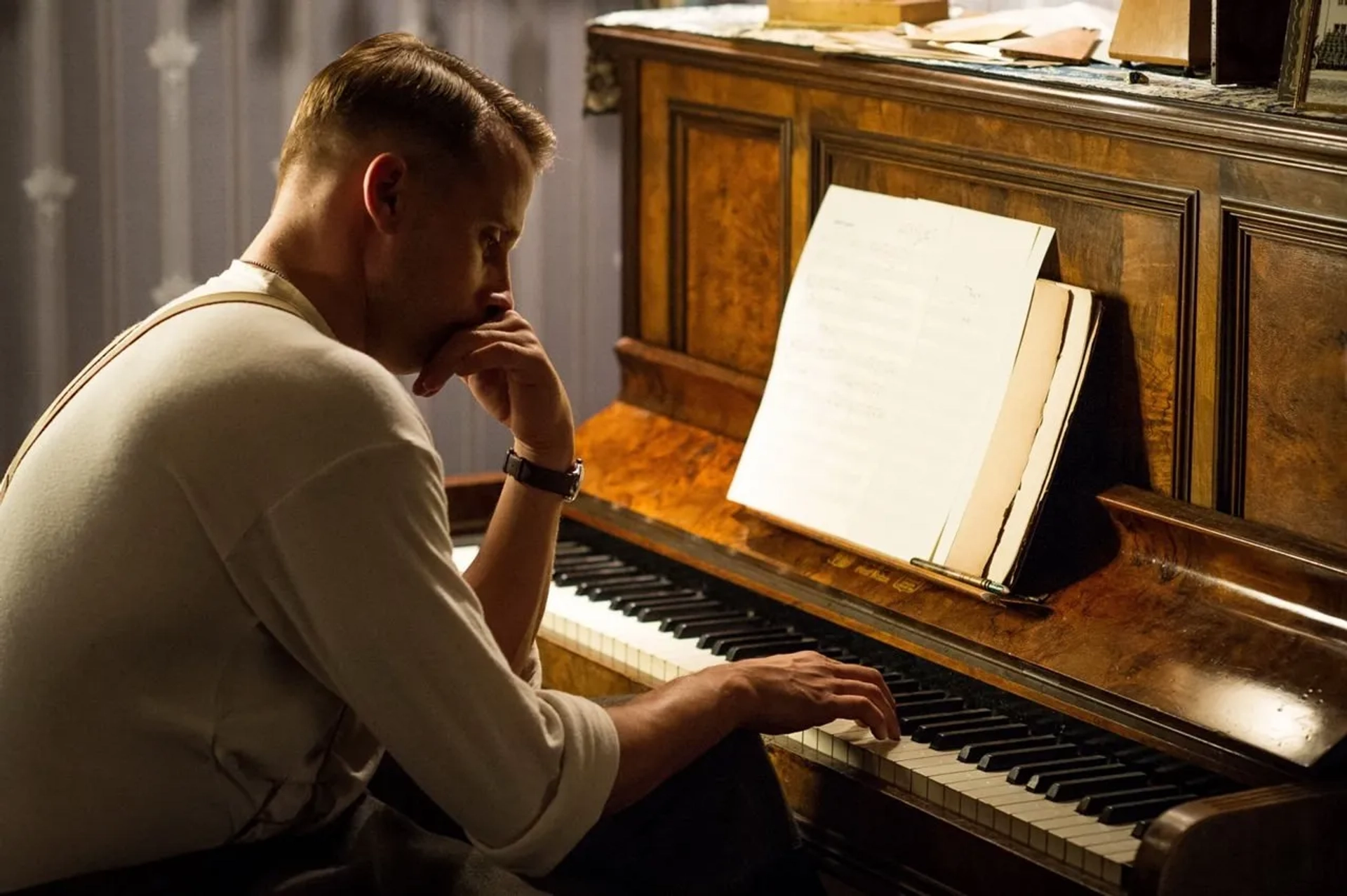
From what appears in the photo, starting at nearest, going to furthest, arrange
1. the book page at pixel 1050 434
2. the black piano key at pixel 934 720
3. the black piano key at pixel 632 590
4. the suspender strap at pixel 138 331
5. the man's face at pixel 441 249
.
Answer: the suspender strap at pixel 138 331 → the man's face at pixel 441 249 → the black piano key at pixel 934 720 → the book page at pixel 1050 434 → the black piano key at pixel 632 590

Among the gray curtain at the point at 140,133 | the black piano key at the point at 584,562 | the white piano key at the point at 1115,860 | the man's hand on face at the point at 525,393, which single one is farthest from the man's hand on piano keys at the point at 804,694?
the gray curtain at the point at 140,133

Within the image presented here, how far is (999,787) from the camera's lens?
1.98 metres

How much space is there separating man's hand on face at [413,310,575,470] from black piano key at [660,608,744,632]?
0.40m

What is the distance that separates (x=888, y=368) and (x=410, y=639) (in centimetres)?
114

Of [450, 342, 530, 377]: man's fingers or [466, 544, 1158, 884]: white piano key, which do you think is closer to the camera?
[466, 544, 1158, 884]: white piano key

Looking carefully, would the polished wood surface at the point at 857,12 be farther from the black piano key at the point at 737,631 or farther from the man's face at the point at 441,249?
the man's face at the point at 441,249

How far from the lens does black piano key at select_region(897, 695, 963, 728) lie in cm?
219

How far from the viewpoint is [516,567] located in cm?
220

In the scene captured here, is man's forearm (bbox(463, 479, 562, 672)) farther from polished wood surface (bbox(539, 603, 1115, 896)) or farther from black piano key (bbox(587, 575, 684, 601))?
black piano key (bbox(587, 575, 684, 601))

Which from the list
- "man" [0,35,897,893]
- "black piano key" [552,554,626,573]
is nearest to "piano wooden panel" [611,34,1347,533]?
"black piano key" [552,554,626,573]

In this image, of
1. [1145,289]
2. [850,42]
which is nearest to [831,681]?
[1145,289]

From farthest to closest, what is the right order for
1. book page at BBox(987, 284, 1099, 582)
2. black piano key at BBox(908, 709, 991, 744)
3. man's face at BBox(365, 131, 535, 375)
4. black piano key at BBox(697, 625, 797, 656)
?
black piano key at BBox(697, 625, 797, 656), book page at BBox(987, 284, 1099, 582), black piano key at BBox(908, 709, 991, 744), man's face at BBox(365, 131, 535, 375)

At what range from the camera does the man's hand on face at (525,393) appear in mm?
2143

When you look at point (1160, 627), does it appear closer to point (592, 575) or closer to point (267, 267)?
point (592, 575)
